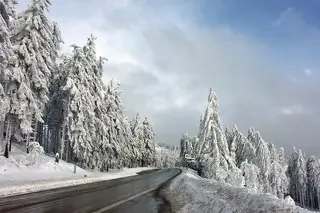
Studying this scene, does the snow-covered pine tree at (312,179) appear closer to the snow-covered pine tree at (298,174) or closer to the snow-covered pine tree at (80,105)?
the snow-covered pine tree at (298,174)

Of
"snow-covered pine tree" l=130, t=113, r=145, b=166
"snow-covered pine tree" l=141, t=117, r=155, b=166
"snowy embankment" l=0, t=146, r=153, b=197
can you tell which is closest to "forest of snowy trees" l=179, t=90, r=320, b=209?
"snow-covered pine tree" l=141, t=117, r=155, b=166

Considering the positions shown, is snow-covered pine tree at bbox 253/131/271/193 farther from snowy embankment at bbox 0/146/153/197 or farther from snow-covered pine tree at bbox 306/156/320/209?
snowy embankment at bbox 0/146/153/197

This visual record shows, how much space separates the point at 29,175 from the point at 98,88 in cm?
2399

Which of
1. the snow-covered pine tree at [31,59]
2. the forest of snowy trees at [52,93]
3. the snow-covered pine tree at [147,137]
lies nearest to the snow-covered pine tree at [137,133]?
the snow-covered pine tree at [147,137]

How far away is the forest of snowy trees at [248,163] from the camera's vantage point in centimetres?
5669

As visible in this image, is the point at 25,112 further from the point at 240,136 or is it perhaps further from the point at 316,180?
the point at 316,180

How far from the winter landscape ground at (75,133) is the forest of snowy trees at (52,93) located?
93mm

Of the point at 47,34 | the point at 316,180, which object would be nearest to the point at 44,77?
the point at 47,34

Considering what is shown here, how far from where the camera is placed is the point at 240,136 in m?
82.0

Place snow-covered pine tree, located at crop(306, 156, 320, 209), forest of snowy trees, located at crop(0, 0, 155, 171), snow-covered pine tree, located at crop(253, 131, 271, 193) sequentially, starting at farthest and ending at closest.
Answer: snow-covered pine tree, located at crop(306, 156, 320, 209) < snow-covered pine tree, located at crop(253, 131, 271, 193) < forest of snowy trees, located at crop(0, 0, 155, 171)

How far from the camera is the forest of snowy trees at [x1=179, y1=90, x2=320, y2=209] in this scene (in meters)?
56.7

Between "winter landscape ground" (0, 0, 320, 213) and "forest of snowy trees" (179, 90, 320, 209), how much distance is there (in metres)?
0.22

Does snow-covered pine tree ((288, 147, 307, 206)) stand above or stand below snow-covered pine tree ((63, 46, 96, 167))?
below

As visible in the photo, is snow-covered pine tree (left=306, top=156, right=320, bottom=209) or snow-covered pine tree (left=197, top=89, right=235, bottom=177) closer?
snow-covered pine tree (left=197, top=89, right=235, bottom=177)
